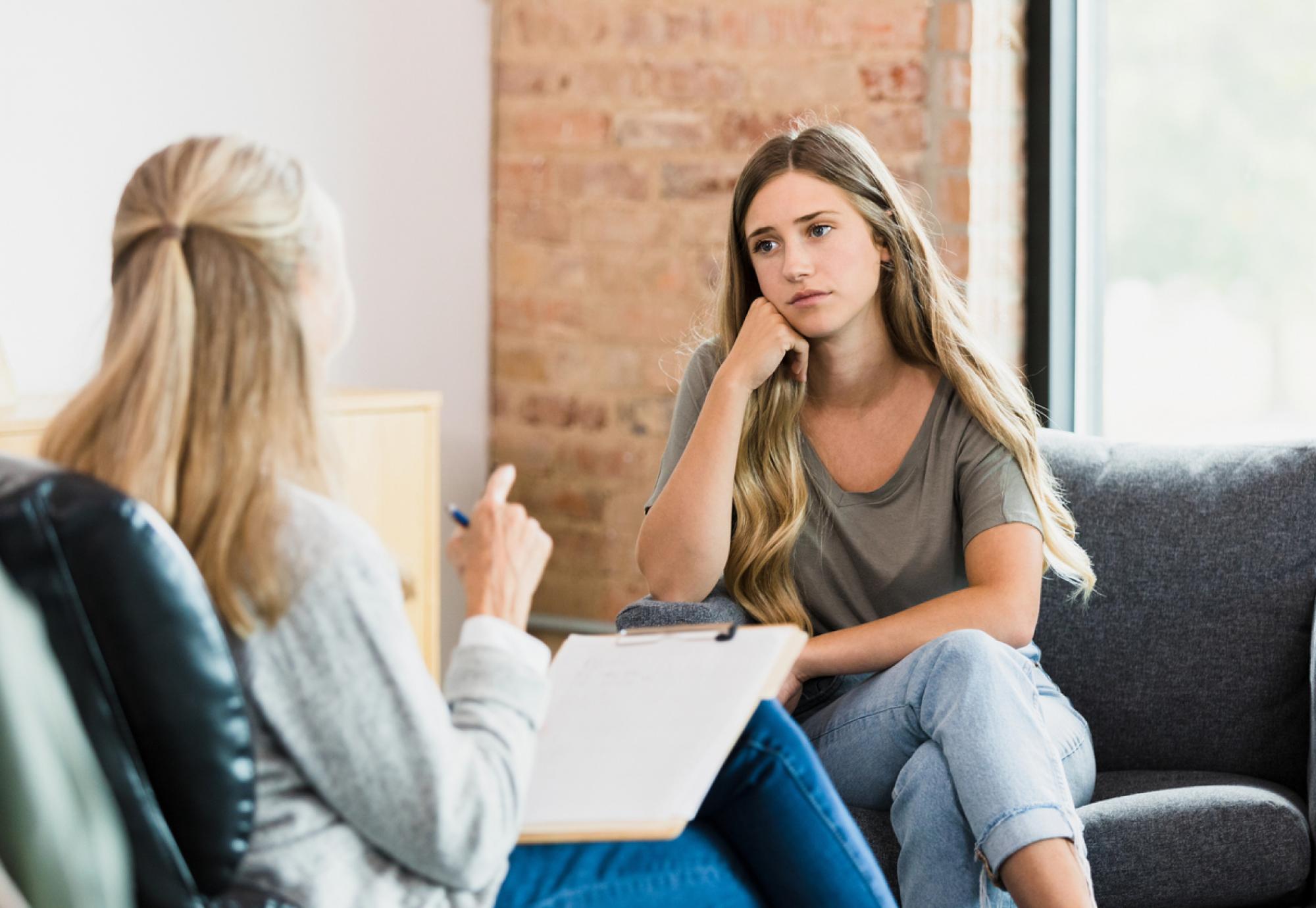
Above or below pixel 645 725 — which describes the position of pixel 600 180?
above

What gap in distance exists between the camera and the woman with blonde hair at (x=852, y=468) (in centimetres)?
182

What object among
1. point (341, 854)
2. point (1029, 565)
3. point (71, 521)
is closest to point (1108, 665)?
point (1029, 565)

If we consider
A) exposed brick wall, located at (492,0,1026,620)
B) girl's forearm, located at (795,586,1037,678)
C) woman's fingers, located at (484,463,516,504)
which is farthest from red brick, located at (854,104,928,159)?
woman's fingers, located at (484,463,516,504)

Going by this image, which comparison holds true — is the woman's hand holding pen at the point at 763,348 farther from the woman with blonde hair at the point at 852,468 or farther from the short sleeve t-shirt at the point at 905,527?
the short sleeve t-shirt at the point at 905,527

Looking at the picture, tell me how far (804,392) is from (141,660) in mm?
1314

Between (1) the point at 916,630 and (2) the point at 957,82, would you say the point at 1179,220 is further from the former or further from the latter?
(1) the point at 916,630

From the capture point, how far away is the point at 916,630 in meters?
1.81

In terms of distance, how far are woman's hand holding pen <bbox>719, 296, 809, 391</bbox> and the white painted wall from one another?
104 centimetres

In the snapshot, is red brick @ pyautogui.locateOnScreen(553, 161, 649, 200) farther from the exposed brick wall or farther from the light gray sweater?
the light gray sweater

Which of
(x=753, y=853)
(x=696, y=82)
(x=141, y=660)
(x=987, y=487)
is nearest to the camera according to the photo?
(x=141, y=660)

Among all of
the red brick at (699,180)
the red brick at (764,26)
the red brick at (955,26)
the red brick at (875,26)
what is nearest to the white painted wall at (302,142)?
the red brick at (699,180)

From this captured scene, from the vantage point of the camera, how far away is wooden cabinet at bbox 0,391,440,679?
258 centimetres

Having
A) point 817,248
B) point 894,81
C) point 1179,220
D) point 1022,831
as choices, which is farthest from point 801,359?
point 1179,220

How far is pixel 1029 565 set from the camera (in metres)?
1.85
